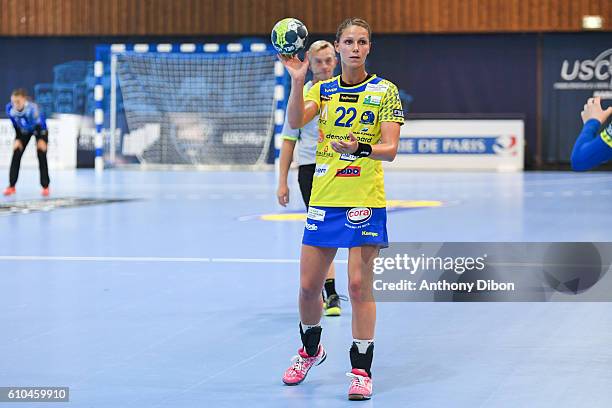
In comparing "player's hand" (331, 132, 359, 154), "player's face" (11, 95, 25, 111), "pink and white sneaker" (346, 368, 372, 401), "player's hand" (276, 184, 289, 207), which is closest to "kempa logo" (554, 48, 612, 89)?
"player's face" (11, 95, 25, 111)

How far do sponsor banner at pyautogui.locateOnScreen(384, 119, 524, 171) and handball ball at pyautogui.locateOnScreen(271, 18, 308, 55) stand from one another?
2503 centimetres

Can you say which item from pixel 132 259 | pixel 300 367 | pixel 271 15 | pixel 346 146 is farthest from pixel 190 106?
pixel 346 146

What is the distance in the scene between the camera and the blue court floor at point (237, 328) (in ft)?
18.2

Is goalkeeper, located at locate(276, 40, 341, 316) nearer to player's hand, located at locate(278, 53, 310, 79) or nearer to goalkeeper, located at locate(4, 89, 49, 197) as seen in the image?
player's hand, located at locate(278, 53, 310, 79)

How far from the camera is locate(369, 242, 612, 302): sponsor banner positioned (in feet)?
28.2

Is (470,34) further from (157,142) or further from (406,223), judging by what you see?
(406,223)

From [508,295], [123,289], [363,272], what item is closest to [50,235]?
[123,289]

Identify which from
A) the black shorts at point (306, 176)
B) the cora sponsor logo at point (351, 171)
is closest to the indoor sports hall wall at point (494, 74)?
the black shorts at point (306, 176)

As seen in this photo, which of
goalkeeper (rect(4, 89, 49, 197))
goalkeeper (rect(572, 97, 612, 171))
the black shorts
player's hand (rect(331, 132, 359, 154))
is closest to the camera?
goalkeeper (rect(572, 97, 612, 171))

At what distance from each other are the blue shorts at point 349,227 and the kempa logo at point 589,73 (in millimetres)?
27272

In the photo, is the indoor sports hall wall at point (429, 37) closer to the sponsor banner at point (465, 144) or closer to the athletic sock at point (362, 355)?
the sponsor banner at point (465, 144)

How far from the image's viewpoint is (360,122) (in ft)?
18.4

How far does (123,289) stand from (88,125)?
25817 mm

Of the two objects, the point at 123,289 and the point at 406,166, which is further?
the point at 406,166
